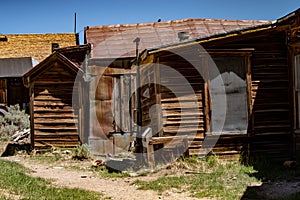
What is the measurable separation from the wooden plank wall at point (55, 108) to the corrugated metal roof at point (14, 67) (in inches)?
357

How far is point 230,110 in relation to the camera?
33.6 ft

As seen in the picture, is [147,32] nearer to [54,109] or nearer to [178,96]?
[54,109]

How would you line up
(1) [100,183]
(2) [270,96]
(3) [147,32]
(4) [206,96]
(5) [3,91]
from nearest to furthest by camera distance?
(1) [100,183] → (4) [206,96] → (2) [270,96] → (3) [147,32] → (5) [3,91]

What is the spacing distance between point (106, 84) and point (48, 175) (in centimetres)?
482

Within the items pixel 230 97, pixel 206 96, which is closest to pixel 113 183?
pixel 206 96

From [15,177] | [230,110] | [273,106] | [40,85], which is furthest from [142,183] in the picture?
[40,85]

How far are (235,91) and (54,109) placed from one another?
6.71 m

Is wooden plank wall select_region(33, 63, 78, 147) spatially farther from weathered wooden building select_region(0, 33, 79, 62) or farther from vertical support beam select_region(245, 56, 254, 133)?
weathered wooden building select_region(0, 33, 79, 62)

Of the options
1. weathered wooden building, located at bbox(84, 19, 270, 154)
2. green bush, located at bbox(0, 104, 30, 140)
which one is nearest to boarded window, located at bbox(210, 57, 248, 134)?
weathered wooden building, located at bbox(84, 19, 270, 154)

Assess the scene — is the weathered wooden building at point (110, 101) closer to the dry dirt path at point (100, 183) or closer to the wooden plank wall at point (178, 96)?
the wooden plank wall at point (178, 96)

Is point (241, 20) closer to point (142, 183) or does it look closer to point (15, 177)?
point (142, 183)

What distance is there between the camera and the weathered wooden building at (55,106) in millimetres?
14070

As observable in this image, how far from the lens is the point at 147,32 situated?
19.3 meters

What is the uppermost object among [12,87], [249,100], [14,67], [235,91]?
[14,67]
